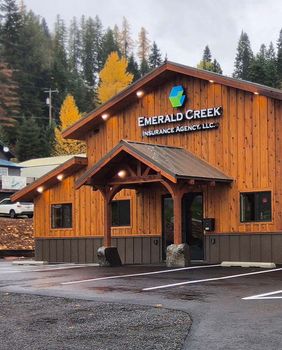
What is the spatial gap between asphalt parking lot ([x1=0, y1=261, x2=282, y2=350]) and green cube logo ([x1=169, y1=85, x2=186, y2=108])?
6.09 metres

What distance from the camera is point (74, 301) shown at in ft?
36.6

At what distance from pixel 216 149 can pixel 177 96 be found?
2.49 m

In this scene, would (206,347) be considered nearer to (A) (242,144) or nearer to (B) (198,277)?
(B) (198,277)

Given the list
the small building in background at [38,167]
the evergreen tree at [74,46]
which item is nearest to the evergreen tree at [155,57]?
the evergreen tree at [74,46]

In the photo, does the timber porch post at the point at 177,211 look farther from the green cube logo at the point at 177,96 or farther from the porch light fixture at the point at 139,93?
the porch light fixture at the point at 139,93

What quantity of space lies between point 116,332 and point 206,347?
147cm

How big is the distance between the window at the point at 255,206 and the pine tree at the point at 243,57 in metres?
93.3

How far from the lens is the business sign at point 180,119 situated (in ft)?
67.6

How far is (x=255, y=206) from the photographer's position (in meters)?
19.4

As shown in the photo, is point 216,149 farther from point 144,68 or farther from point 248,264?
point 144,68

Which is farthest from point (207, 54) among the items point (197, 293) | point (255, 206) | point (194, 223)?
point (197, 293)

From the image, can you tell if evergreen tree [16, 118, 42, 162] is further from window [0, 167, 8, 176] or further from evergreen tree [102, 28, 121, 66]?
evergreen tree [102, 28, 121, 66]

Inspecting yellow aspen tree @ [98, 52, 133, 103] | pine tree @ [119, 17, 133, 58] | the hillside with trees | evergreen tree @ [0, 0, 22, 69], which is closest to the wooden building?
the hillside with trees

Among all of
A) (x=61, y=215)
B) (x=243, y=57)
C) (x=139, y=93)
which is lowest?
(x=61, y=215)
